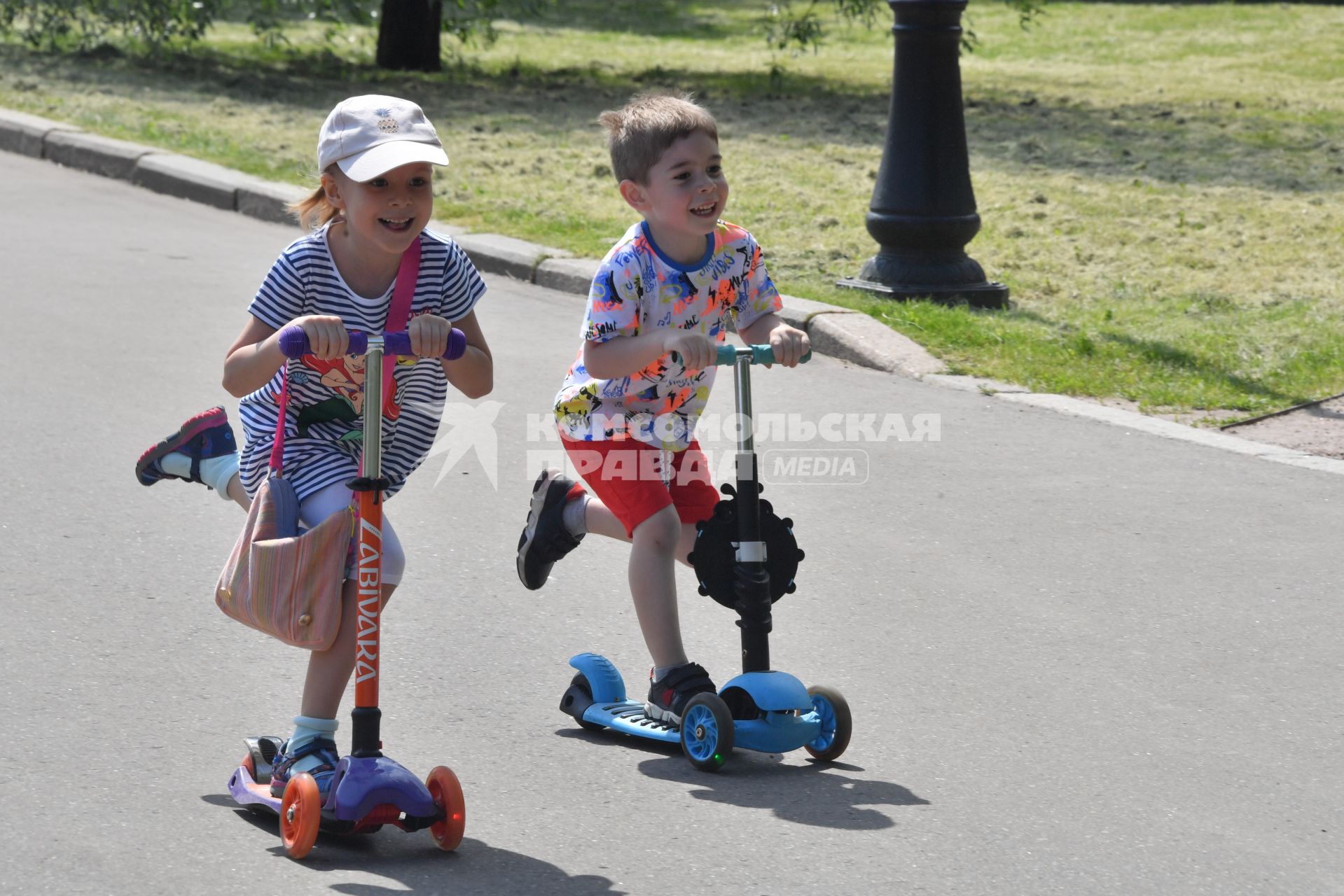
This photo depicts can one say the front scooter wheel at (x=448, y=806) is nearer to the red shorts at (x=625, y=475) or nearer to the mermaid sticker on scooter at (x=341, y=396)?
the mermaid sticker on scooter at (x=341, y=396)

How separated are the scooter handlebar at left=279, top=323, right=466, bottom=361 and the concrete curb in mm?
1297

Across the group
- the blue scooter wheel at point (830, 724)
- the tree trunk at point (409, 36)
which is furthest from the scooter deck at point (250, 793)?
the tree trunk at point (409, 36)

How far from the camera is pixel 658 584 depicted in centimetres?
411

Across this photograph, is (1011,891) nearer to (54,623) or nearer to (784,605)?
(784,605)

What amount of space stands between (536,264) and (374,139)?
6007 mm

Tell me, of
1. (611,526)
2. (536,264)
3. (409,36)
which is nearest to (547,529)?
(611,526)

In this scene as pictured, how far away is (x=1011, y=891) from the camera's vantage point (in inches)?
132

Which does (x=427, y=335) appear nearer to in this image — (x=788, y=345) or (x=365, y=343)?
(x=365, y=343)

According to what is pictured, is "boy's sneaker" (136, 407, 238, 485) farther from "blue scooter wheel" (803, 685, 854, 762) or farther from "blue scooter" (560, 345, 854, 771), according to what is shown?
"blue scooter wheel" (803, 685, 854, 762)

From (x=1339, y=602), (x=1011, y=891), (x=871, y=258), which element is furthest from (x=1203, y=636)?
(x=871, y=258)

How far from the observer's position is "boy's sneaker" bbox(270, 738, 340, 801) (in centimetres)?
351

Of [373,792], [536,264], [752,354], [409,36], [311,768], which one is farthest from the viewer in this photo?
[409,36]

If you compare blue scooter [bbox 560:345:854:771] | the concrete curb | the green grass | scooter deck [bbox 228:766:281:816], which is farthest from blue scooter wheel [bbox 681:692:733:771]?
the green grass

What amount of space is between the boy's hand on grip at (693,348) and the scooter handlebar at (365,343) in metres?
0.49
